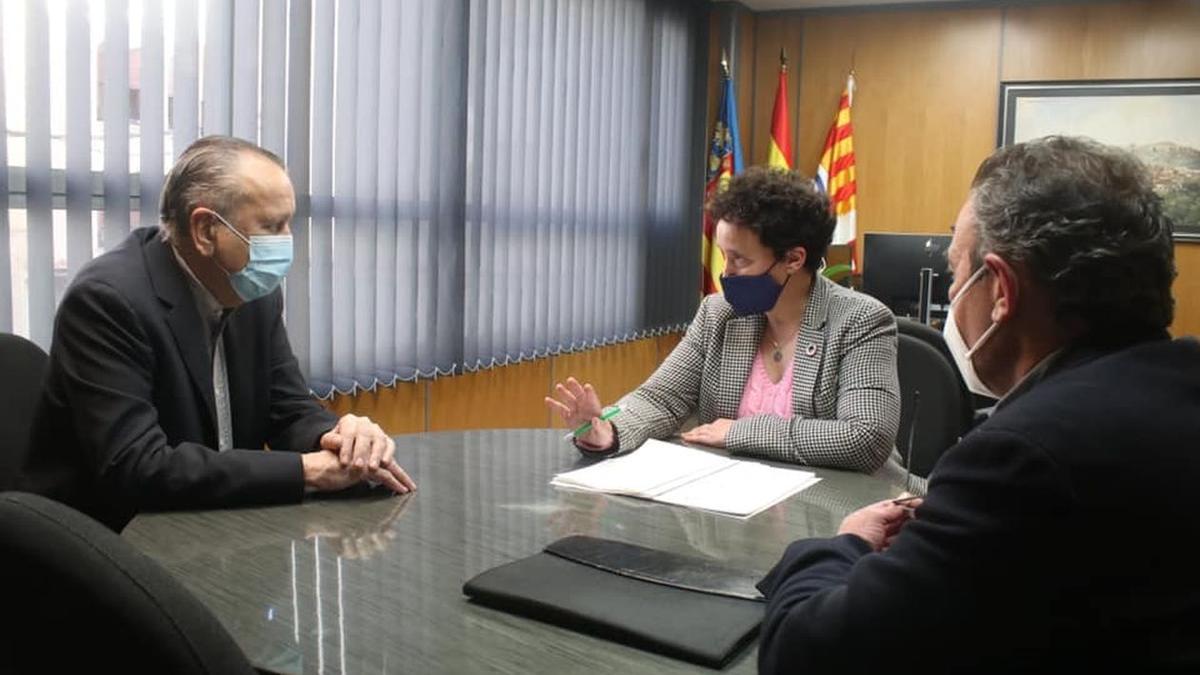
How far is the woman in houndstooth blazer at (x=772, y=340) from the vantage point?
83.4 inches

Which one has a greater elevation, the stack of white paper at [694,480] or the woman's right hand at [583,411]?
the woman's right hand at [583,411]

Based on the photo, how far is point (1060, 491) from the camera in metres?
0.81

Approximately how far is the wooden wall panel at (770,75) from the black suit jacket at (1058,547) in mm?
5419

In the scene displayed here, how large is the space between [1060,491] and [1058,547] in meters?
0.05

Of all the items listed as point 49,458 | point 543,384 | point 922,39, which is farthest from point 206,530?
point 922,39

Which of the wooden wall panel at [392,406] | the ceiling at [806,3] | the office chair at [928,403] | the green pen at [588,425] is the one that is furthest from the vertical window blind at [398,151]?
the office chair at [928,403]

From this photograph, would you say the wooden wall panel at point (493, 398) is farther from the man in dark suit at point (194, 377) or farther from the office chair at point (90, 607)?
the office chair at point (90, 607)

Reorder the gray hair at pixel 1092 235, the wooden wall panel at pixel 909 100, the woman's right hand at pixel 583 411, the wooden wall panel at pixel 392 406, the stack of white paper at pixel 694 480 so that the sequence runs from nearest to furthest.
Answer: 1. the gray hair at pixel 1092 235
2. the stack of white paper at pixel 694 480
3. the woman's right hand at pixel 583 411
4. the wooden wall panel at pixel 392 406
5. the wooden wall panel at pixel 909 100

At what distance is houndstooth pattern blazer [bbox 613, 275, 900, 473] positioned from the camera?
1971mm

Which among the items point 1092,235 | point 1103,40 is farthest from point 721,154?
point 1092,235

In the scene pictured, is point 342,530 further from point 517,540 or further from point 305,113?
point 305,113

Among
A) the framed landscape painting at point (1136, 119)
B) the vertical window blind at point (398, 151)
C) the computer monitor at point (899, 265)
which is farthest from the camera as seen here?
the framed landscape painting at point (1136, 119)

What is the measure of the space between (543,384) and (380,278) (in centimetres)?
123

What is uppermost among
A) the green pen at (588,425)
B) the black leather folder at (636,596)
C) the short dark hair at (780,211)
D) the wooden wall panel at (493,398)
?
the short dark hair at (780,211)
